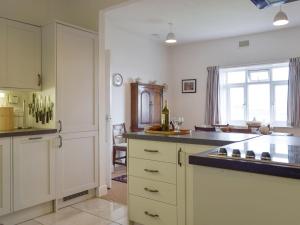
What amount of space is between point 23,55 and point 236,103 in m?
4.95

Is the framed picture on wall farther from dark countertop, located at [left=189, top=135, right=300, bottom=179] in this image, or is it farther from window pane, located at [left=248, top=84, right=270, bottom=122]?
dark countertop, located at [left=189, top=135, right=300, bottom=179]

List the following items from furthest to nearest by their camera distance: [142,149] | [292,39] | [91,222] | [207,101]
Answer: [207,101] → [292,39] → [91,222] → [142,149]

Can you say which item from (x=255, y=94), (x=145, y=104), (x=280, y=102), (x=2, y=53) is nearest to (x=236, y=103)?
(x=255, y=94)

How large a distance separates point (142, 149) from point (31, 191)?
51.2 inches

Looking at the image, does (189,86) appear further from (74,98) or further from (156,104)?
(74,98)

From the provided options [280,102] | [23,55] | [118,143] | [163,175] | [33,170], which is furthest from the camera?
[280,102]

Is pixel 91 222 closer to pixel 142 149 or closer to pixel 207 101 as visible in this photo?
pixel 142 149

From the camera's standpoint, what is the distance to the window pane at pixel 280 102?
5.84 m

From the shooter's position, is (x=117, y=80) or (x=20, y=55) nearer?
(x=20, y=55)

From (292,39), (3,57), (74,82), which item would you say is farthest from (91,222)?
(292,39)

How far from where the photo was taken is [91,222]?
2.75 m

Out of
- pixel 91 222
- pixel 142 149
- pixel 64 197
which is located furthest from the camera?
pixel 64 197

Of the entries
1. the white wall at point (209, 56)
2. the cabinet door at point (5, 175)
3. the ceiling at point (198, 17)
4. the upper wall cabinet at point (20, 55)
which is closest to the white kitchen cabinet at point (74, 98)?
the upper wall cabinet at point (20, 55)

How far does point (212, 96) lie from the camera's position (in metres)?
6.49
